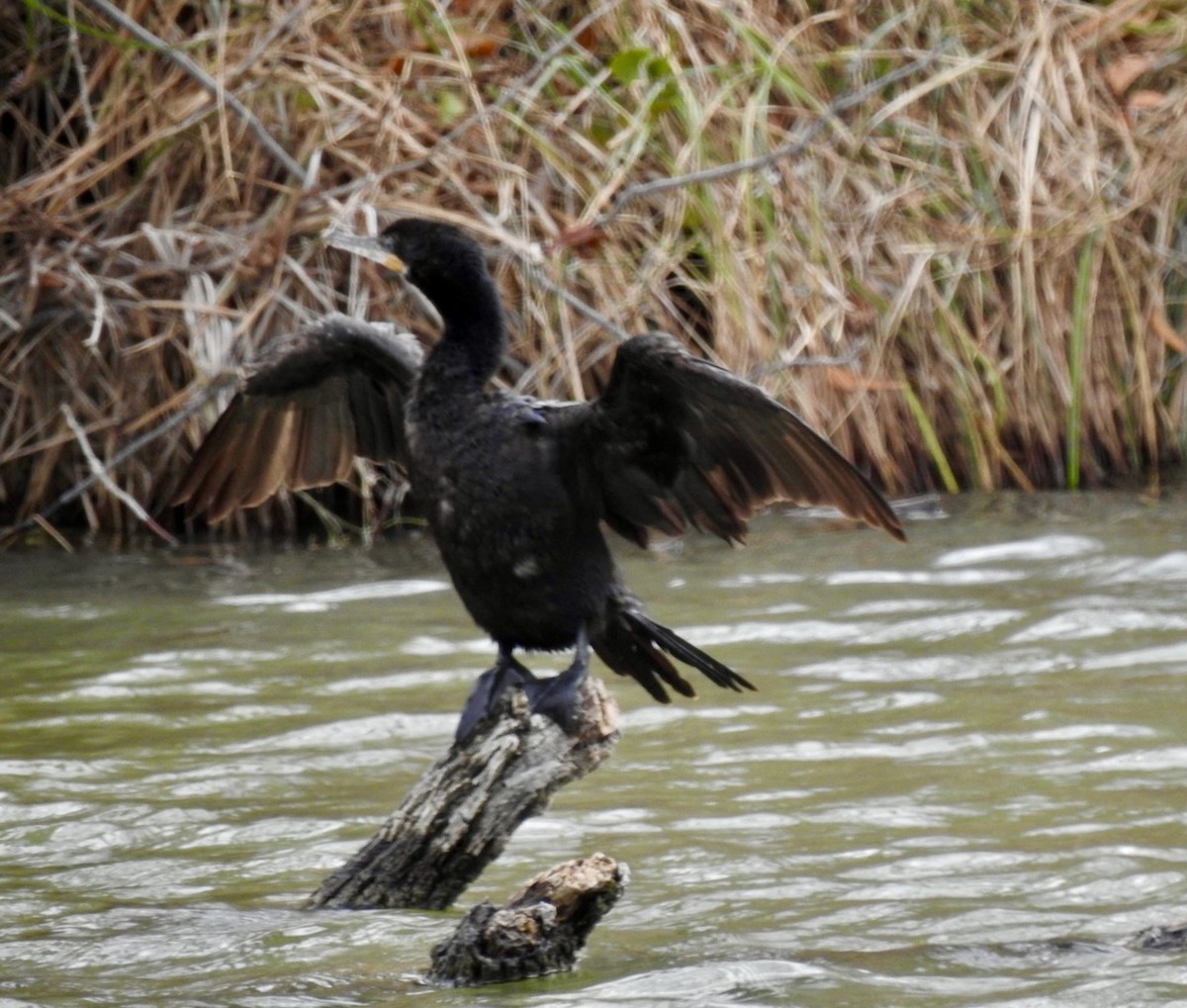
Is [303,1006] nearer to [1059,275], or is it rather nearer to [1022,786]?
[1022,786]

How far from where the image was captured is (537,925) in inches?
117

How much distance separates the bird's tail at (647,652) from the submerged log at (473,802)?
11.5 inches

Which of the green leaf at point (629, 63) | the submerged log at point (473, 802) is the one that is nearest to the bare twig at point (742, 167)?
the green leaf at point (629, 63)

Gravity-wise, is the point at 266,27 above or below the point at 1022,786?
above

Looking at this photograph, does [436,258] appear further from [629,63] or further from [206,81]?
[629,63]

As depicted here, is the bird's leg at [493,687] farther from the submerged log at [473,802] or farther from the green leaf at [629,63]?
the green leaf at [629,63]

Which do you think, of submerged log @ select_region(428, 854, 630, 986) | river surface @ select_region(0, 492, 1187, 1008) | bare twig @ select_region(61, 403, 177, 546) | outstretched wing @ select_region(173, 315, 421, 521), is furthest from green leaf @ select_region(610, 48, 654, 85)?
submerged log @ select_region(428, 854, 630, 986)

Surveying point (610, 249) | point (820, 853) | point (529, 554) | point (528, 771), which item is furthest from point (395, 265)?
point (610, 249)

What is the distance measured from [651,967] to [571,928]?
31 centimetres

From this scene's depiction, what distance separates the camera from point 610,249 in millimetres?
7172

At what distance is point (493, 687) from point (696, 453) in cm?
59

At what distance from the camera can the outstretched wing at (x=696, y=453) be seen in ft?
11.3

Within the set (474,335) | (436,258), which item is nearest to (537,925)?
(474,335)

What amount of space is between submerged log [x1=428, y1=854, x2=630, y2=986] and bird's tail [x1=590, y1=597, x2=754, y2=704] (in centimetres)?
80
